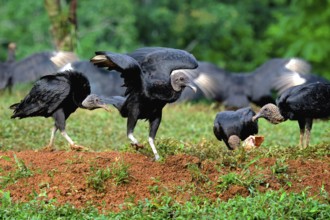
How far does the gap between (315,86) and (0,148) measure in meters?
3.44

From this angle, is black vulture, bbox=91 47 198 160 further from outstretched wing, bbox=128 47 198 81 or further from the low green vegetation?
the low green vegetation

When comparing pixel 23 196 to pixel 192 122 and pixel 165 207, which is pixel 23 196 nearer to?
pixel 165 207

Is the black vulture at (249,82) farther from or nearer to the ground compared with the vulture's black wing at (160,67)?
nearer to the ground

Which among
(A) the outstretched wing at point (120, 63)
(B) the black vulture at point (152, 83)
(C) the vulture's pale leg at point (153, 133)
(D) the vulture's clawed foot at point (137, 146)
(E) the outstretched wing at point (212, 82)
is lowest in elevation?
(E) the outstretched wing at point (212, 82)

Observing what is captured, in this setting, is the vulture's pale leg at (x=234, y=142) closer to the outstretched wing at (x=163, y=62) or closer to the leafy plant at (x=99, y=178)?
the outstretched wing at (x=163, y=62)

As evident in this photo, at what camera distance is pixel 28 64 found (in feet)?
43.5

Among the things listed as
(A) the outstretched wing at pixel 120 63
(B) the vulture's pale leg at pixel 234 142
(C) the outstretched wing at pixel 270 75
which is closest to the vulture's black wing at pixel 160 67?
(A) the outstretched wing at pixel 120 63

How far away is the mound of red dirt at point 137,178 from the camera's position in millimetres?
6455

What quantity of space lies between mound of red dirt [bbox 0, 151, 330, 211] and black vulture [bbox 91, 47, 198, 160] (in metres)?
0.31

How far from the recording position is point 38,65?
12.9 meters

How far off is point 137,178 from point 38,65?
6.64 m

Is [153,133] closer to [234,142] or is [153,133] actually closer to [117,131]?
[234,142]

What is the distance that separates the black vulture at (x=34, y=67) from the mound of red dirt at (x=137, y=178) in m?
5.53

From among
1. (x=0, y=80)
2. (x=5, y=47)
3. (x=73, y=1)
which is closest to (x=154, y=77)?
(x=0, y=80)
